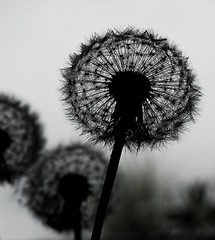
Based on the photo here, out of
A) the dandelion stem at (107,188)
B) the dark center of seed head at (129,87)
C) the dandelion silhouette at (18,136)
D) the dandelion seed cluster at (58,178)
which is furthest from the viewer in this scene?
the dandelion seed cluster at (58,178)

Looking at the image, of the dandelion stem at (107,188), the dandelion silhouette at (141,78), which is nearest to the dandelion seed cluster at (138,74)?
the dandelion silhouette at (141,78)

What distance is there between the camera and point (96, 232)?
25.4 ft

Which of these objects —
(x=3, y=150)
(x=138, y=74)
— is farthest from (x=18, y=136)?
(x=138, y=74)

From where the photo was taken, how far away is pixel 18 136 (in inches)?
515

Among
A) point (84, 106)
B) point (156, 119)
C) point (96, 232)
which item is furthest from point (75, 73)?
point (96, 232)

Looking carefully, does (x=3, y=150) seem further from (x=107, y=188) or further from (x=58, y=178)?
(x=107, y=188)

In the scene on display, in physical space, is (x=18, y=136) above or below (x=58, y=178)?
above

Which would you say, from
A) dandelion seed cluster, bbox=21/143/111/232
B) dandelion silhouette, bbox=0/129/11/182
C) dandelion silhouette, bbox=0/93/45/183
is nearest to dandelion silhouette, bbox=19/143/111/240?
dandelion seed cluster, bbox=21/143/111/232

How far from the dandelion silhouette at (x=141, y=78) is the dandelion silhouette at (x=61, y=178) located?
412 cm

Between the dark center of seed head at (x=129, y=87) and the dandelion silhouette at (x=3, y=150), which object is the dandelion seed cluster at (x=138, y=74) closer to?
the dark center of seed head at (x=129, y=87)

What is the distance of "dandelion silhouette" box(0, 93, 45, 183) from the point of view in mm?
12578

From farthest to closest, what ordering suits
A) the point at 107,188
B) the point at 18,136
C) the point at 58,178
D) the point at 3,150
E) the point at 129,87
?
1. the point at 58,178
2. the point at 18,136
3. the point at 3,150
4. the point at 129,87
5. the point at 107,188

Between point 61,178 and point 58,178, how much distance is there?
36 cm

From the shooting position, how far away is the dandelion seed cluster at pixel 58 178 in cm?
1415
